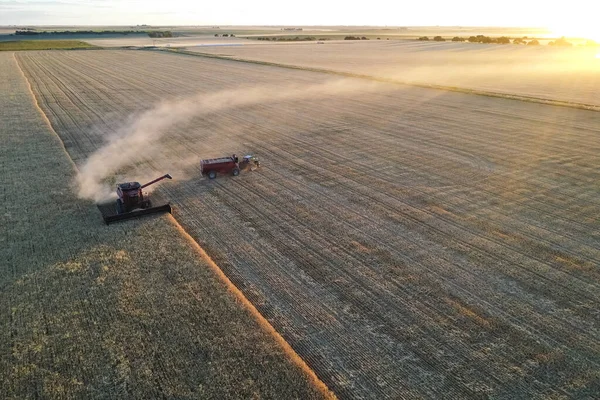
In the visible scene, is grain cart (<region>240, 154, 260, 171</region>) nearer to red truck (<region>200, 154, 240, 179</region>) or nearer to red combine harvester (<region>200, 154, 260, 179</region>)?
red combine harvester (<region>200, 154, 260, 179</region>)

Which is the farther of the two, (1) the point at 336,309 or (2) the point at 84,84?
(2) the point at 84,84

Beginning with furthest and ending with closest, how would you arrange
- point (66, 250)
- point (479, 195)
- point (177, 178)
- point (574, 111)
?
1. point (574, 111)
2. point (177, 178)
3. point (479, 195)
4. point (66, 250)

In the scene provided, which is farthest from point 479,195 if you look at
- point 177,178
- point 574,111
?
point 574,111

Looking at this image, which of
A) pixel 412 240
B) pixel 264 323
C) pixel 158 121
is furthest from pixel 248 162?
pixel 158 121

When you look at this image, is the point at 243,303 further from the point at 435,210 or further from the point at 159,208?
the point at 435,210

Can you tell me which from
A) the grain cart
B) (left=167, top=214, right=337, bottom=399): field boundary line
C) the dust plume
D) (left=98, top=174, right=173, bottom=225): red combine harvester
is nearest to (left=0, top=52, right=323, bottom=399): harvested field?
(left=167, top=214, right=337, bottom=399): field boundary line

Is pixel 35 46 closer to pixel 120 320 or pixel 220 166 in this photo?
pixel 220 166
